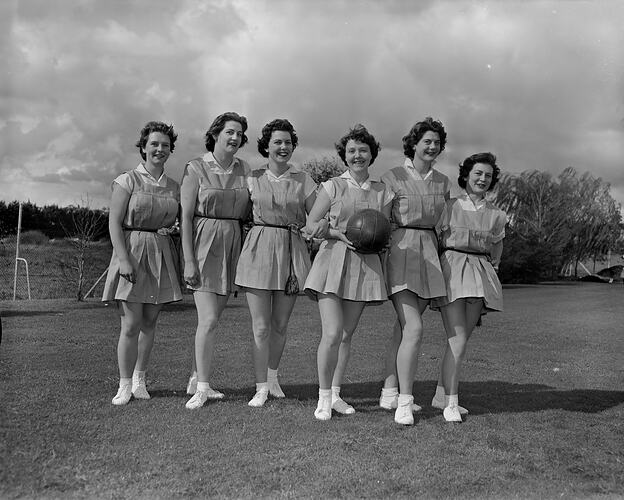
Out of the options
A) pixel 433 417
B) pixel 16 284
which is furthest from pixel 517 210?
pixel 433 417

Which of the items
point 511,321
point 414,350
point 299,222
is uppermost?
point 299,222

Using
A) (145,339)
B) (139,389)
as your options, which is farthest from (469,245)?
(139,389)

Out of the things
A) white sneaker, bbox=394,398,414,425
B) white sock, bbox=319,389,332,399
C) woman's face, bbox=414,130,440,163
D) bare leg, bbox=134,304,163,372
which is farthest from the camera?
bare leg, bbox=134,304,163,372

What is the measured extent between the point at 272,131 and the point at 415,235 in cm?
152

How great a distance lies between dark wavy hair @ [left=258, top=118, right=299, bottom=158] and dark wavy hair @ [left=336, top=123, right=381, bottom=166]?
410 mm

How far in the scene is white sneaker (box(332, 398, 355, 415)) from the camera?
5.54 m

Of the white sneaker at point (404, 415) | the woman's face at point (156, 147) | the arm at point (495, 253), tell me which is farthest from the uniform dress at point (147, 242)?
the arm at point (495, 253)

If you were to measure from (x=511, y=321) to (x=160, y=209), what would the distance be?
1349cm

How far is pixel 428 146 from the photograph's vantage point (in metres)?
5.59

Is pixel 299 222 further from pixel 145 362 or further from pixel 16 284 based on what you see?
pixel 16 284

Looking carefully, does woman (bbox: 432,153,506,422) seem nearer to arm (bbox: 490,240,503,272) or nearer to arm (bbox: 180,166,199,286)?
arm (bbox: 490,240,503,272)

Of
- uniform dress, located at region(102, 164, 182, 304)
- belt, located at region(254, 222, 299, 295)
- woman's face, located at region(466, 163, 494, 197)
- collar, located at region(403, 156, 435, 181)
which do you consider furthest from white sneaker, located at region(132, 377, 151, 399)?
woman's face, located at region(466, 163, 494, 197)

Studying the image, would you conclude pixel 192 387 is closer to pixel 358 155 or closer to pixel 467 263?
pixel 358 155

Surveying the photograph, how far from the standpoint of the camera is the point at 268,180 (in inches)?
224
